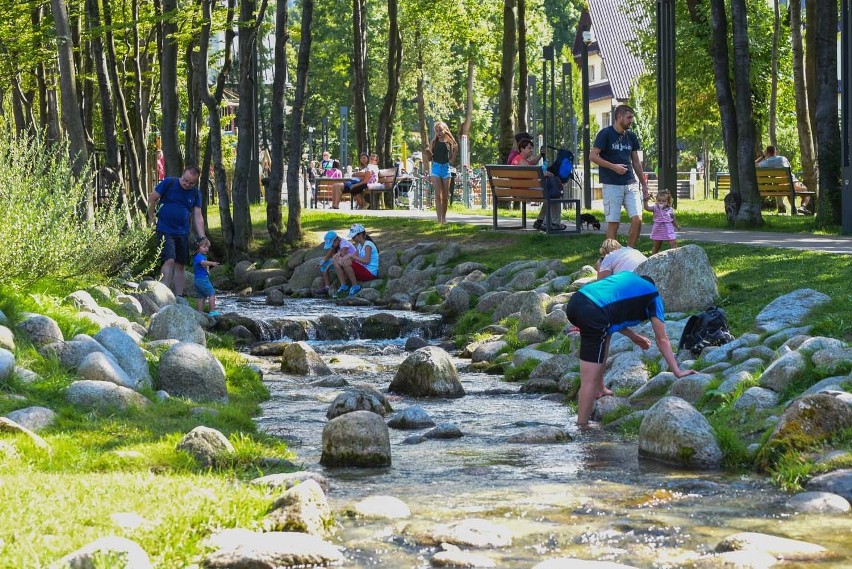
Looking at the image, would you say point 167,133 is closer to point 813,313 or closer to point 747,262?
point 747,262

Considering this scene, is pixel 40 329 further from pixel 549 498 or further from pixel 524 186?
pixel 524 186

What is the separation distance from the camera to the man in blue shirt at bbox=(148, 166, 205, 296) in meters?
18.1

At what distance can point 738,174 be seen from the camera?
2253 centimetres

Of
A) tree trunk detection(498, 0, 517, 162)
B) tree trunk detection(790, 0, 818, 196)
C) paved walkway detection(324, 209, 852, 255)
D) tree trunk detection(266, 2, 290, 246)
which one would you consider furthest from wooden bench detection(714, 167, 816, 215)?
tree trunk detection(266, 2, 290, 246)

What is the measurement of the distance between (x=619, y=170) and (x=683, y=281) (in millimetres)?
2461

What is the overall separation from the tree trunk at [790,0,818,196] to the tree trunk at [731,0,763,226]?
8.20 meters

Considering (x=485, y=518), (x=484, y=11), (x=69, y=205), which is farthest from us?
(x=484, y=11)

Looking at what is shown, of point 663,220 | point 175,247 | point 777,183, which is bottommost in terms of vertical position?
point 175,247

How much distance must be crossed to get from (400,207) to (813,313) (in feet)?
90.2

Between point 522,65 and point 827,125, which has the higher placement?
point 522,65

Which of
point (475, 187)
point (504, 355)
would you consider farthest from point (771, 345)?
point (475, 187)

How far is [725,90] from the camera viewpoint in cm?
2278

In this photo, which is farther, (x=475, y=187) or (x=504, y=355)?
(x=475, y=187)

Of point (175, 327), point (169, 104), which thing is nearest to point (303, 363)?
point (175, 327)
